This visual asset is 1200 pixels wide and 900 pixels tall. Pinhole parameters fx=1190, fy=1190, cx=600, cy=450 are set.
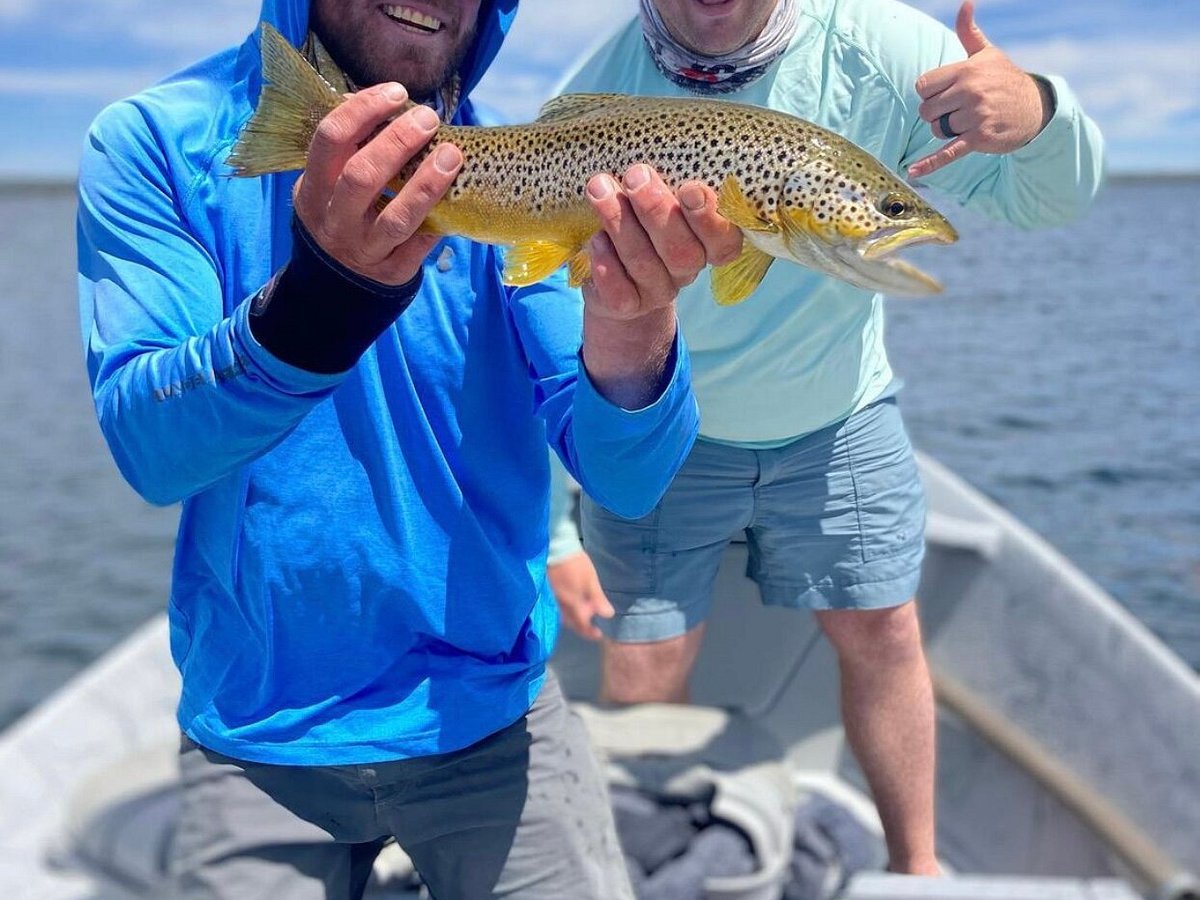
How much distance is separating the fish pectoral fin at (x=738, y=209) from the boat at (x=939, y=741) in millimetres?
2523

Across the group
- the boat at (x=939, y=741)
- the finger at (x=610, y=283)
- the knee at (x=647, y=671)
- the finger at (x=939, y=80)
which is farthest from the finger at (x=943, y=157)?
the boat at (x=939, y=741)

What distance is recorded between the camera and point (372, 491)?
2381 mm

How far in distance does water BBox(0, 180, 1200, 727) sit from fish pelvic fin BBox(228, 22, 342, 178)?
6.26 ft

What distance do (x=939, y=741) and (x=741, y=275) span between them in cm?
402

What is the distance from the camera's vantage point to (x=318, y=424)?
2373 mm

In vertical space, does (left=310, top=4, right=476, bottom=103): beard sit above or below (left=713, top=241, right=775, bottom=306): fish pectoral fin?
above

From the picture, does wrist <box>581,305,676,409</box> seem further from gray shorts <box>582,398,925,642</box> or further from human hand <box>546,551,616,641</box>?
human hand <box>546,551,616,641</box>

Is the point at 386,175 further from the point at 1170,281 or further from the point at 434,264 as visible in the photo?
the point at 1170,281

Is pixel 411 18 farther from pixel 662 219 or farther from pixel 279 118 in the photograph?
pixel 662 219

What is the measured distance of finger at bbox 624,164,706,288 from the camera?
6.37ft

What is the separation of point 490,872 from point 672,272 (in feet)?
4.31

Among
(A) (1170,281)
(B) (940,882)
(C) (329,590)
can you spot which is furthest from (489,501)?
(A) (1170,281)

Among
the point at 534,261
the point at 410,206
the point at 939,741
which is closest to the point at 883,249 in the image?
the point at 534,261

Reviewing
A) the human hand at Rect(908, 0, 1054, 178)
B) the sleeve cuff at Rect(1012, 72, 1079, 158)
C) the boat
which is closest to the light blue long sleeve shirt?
the sleeve cuff at Rect(1012, 72, 1079, 158)
